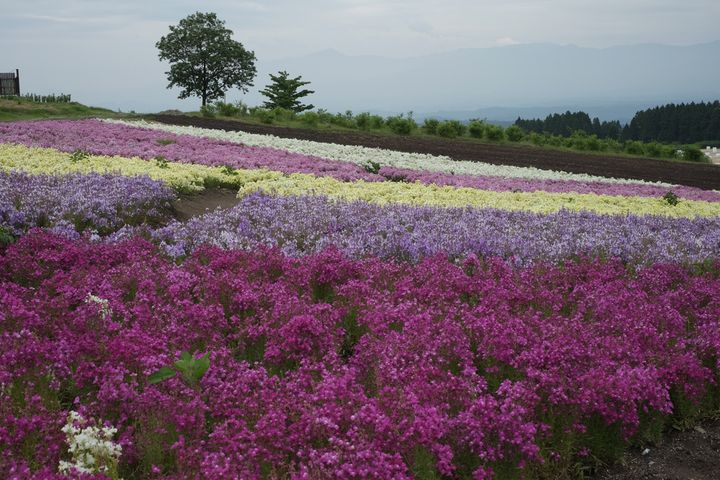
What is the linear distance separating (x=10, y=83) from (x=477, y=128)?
40625mm

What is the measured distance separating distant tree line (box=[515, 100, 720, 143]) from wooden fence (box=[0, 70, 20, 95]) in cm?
4738

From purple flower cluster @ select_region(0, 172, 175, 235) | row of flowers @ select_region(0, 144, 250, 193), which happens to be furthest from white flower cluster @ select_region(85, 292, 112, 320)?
row of flowers @ select_region(0, 144, 250, 193)

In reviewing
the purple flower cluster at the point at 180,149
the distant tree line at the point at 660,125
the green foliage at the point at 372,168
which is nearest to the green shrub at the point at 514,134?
the distant tree line at the point at 660,125

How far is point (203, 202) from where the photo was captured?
1502 centimetres

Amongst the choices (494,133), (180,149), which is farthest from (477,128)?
(180,149)

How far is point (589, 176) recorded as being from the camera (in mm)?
25688

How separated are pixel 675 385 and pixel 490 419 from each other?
2.39m

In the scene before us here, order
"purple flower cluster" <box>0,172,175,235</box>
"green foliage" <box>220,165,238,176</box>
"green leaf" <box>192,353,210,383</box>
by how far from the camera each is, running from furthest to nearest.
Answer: "green foliage" <box>220,165,238,176</box> < "purple flower cluster" <box>0,172,175,235</box> < "green leaf" <box>192,353,210,383</box>

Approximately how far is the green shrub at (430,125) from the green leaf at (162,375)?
41.4 m

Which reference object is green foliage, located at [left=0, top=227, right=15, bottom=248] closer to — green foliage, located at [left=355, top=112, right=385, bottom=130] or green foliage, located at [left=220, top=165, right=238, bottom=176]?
green foliage, located at [left=220, top=165, right=238, bottom=176]

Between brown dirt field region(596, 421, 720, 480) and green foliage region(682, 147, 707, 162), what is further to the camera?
green foliage region(682, 147, 707, 162)

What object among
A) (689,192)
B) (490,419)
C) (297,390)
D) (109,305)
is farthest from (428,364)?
(689,192)

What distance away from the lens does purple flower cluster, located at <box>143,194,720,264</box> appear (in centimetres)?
977

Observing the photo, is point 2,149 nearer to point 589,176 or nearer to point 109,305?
point 109,305
